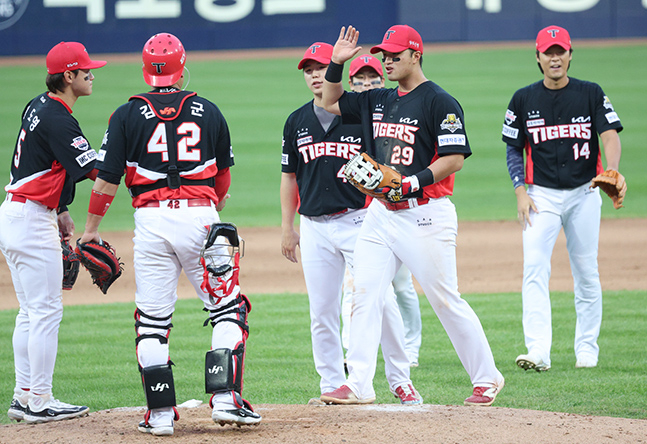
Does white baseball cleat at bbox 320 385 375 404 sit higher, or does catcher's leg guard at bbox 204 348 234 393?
Answer: catcher's leg guard at bbox 204 348 234 393

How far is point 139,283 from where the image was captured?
4074 millimetres

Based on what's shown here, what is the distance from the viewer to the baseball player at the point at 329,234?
4.95 m

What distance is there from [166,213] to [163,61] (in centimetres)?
75

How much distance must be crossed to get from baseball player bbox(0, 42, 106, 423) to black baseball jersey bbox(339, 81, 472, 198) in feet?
5.11

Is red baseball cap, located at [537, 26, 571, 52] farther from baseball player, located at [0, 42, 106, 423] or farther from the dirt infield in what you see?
baseball player, located at [0, 42, 106, 423]

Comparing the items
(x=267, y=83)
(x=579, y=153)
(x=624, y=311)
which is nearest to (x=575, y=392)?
(x=579, y=153)

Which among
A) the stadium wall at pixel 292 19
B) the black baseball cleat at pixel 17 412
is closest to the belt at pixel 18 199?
the black baseball cleat at pixel 17 412

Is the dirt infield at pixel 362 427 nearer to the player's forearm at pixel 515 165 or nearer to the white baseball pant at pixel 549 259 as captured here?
the white baseball pant at pixel 549 259

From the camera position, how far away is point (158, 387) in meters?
3.96

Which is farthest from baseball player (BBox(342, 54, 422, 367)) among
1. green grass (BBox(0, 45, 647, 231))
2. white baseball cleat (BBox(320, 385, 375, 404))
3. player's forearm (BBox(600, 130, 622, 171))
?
green grass (BBox(0, 45, 647, 231))

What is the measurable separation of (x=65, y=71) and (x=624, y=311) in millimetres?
5627

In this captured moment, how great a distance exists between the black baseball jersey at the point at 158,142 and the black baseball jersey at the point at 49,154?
0.27 metres

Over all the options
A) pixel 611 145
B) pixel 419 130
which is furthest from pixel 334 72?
pixel 611 145

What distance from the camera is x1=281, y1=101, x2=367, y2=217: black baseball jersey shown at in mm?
4988
